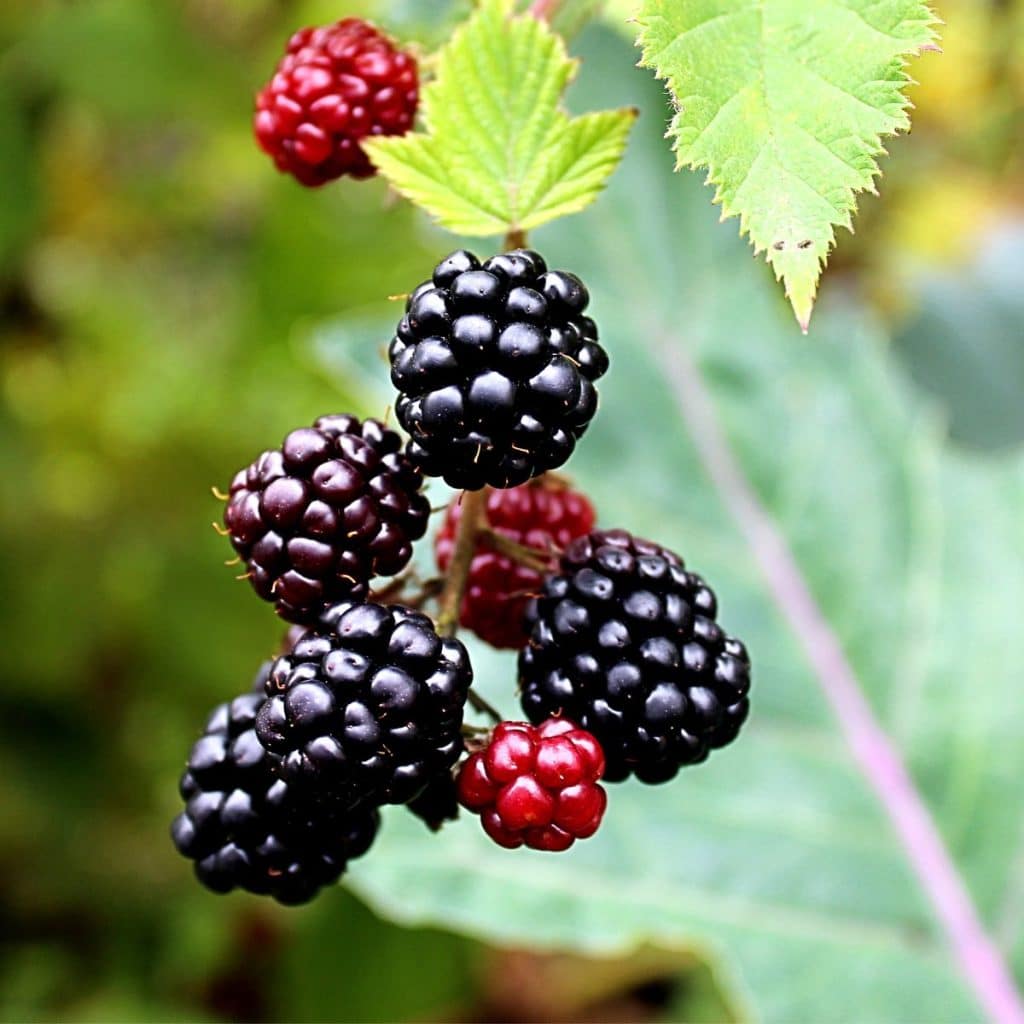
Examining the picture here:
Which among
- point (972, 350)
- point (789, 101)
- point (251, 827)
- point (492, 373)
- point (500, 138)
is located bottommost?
point (972, 350)

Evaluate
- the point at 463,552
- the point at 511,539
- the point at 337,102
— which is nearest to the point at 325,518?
the point at 463,552

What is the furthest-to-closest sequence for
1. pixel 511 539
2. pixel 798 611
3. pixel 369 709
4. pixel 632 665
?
pixel 798 611, pixel 511 539, pixel 632 665, pixel 369 709

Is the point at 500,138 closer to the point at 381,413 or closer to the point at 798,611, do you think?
the point at 381,413

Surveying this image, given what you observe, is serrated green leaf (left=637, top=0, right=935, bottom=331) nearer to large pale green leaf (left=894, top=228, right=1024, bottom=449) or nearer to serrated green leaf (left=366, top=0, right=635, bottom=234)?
serrated green leaf (left=366, top=0, right=635, bottom=234)

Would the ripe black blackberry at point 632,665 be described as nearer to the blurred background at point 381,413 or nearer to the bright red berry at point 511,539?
the bright red berry at point 511,539

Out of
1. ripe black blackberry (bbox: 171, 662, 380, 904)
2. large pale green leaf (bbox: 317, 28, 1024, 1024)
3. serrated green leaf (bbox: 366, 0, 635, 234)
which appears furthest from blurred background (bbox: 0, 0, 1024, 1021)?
ripe black blackberry (bbox: 171, 662, 380, 904)

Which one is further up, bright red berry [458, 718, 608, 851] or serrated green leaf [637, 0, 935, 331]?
serrated green leaf [637, 0, 935, 331]
